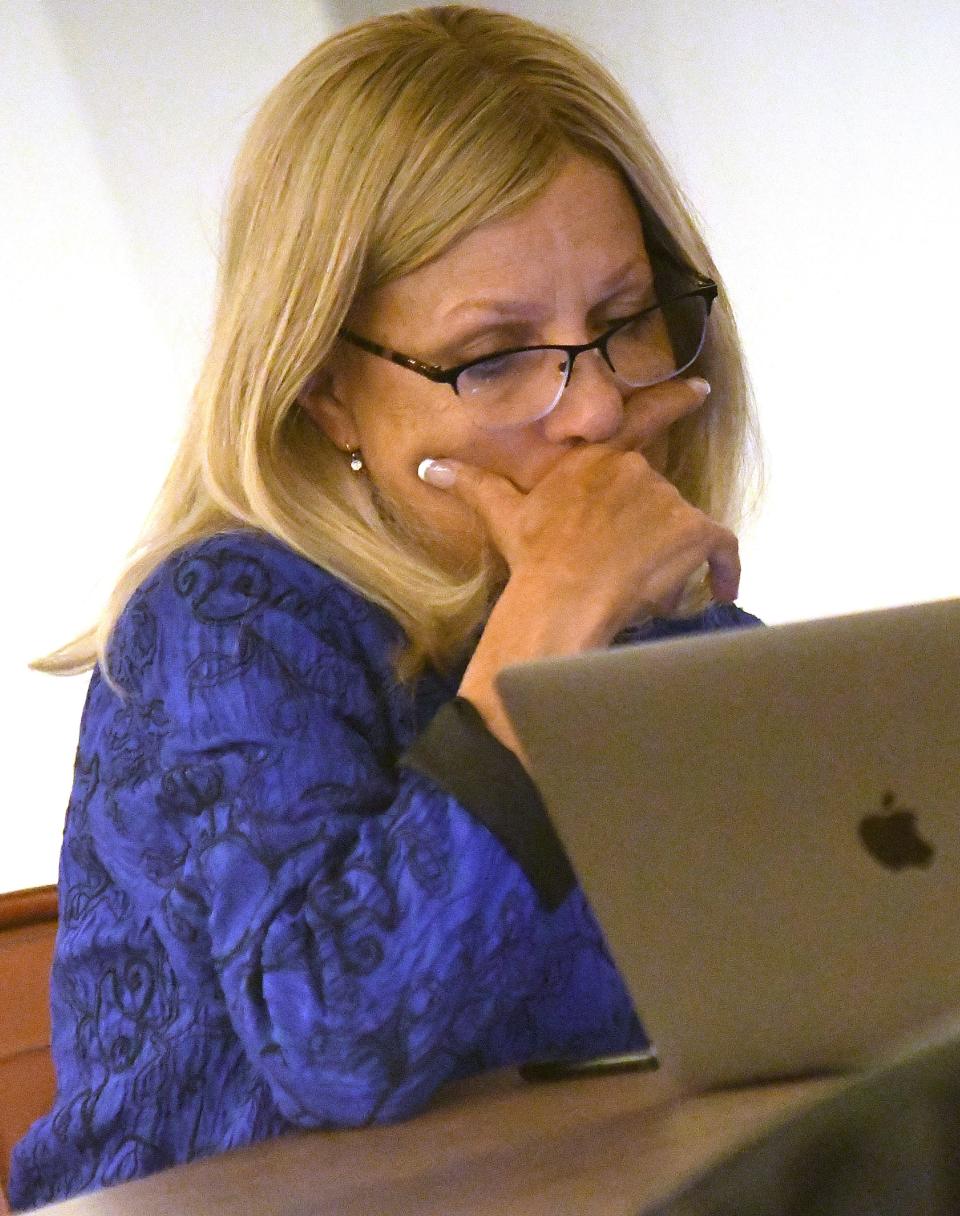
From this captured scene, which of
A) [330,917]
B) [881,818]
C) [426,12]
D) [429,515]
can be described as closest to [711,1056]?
[881,818]

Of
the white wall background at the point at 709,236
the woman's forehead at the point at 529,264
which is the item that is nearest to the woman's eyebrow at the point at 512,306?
the woman's forehead at the point at 529,264

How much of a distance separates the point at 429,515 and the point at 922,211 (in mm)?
1158

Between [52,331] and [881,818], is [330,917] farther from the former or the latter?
[52,331]

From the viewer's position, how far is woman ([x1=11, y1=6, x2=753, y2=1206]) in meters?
0.94

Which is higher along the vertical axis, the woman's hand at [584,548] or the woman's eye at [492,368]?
the woman's eye at [492,368]

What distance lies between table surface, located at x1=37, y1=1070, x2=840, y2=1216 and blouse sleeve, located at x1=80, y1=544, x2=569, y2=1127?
0.05 m

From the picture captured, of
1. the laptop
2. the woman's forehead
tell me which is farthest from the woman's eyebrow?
the laptop

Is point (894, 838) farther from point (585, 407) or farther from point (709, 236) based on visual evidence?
point (709, 236)

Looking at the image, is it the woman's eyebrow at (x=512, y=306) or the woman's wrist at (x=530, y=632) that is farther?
the woman's eyebrow at (x=512, y=306)

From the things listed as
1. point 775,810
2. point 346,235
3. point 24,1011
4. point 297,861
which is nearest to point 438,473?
point 346,235

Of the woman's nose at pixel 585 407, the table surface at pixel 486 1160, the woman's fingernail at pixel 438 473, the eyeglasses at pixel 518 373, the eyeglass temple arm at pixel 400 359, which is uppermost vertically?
the eyeglass temple arm at pixel 400 359

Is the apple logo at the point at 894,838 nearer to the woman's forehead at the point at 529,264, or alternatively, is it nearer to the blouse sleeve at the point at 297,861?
the blouse sleeve at the point at 297,861

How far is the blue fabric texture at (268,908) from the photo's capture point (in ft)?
3.03

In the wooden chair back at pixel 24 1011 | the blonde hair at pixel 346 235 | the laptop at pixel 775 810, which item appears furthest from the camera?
the wooden chair back at pixel 24 1011
